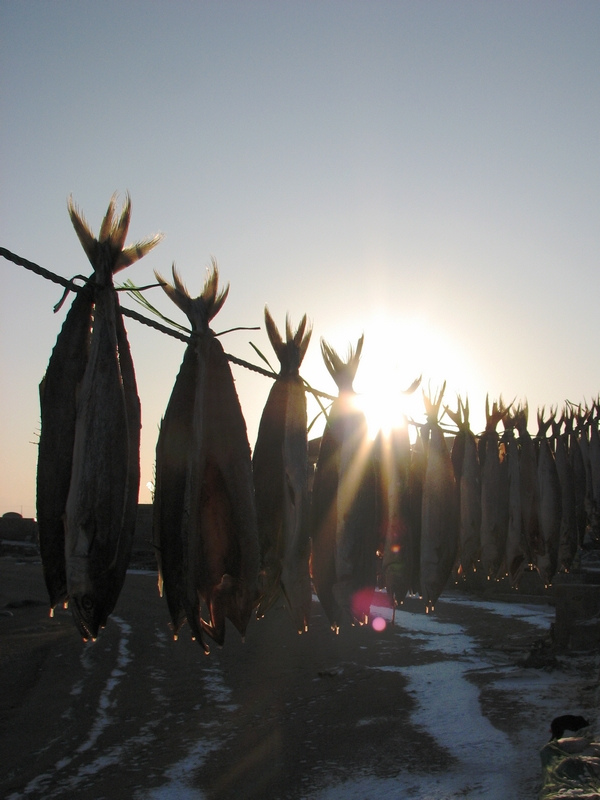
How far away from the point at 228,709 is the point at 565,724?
13.2 meters

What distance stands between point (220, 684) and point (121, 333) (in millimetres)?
27183

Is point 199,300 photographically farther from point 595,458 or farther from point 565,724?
point 565,724

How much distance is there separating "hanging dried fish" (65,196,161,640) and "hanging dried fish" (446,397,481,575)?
10.8ft

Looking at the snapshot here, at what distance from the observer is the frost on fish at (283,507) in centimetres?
350

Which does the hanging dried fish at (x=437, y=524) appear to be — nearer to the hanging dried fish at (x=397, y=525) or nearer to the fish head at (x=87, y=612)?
the hanging dried fish at (x=397, y=525)

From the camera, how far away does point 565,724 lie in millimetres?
13891

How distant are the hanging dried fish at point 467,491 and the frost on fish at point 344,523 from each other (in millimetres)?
1790

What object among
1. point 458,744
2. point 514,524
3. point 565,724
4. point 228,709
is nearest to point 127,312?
point 514,524

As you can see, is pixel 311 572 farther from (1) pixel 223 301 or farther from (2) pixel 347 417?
(1) pixel 223 301

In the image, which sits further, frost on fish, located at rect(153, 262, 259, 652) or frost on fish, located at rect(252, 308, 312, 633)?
frost on fish, located at rect(252, 308, 312, 633)

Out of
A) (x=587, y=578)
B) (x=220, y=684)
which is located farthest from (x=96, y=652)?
(x=587, y=578)

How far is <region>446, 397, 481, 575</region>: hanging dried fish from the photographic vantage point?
5418 millimetres

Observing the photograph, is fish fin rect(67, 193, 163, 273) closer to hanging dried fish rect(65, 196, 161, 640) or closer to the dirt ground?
hanging dried fish rect(65, 196, 161, 640)

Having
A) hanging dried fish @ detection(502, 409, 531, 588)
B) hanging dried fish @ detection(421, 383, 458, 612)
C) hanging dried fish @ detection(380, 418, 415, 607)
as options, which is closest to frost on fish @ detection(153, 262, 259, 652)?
hanging dried fish @ detection(380, 418, 415, 607)
